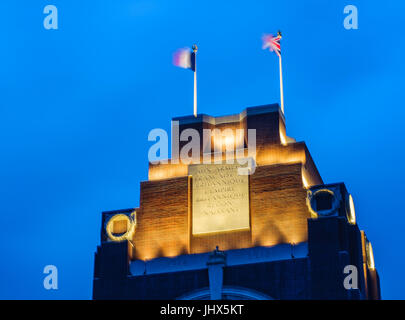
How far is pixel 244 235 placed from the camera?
73.6 meters

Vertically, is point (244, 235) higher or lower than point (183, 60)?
lower

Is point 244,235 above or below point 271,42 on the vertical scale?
Answer: below

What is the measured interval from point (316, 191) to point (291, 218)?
2.50 metres

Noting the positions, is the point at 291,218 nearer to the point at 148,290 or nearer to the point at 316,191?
the point at 316,191

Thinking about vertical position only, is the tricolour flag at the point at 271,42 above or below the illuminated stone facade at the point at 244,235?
above

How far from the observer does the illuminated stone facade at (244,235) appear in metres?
70.4

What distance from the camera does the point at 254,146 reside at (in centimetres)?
7725

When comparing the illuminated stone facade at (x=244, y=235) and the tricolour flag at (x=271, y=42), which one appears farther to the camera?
the tricolour flag at (x=271, y=42)

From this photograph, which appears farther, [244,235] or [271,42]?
[271,42]

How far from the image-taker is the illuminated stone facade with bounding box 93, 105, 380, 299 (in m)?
70.4
